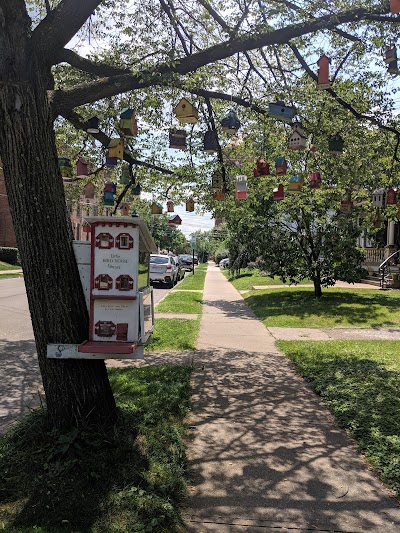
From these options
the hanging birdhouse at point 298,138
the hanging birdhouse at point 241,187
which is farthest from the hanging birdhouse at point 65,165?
the hanging birdhouse at point 298,138

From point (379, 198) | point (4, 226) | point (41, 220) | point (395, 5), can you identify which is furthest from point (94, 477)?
point (4, 226)

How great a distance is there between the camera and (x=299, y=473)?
3609 millimetres

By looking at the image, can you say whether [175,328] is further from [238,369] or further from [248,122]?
[248,122]

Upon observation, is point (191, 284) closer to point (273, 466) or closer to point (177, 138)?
point (177, 138)

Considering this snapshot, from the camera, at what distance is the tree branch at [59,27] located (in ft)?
12.3

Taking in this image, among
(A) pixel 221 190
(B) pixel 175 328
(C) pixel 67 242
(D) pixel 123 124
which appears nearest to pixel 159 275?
(B) pixel 175 328

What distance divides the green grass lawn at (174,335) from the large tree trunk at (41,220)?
11.5ft

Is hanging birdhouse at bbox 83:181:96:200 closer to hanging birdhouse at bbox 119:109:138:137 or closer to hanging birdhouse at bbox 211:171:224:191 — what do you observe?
hanging birdhouse at bbox 211:171:224:191

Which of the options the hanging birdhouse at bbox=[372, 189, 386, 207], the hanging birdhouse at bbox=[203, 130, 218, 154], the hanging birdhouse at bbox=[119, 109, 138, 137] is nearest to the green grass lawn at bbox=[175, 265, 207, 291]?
the hanging birdhouse at bbox=[372, 189, 386, 207]

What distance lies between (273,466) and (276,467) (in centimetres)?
3

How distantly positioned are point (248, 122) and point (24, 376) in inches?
212

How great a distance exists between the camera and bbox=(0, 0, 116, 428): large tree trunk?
11.5 feet

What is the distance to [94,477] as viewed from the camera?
10.5 feet

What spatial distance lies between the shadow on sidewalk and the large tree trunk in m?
1.13
